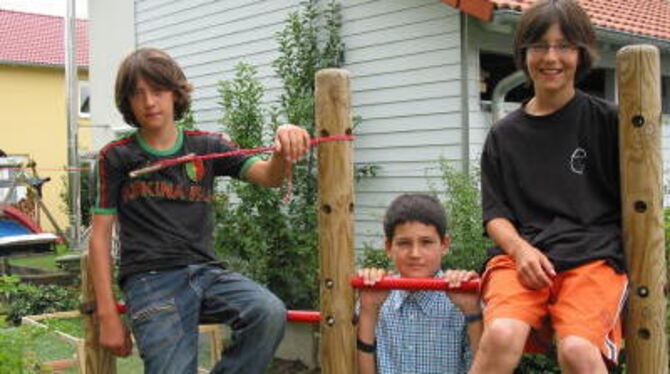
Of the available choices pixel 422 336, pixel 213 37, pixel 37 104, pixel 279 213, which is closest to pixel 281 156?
pixel 422 336

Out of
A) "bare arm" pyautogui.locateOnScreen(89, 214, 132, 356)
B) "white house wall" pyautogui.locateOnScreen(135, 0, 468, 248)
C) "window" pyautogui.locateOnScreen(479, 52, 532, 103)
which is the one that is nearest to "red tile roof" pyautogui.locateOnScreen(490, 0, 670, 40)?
"window" pyautogui.locateOnScreen(479, 52, 532, 103)

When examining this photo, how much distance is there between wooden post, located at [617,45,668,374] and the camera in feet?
8.02

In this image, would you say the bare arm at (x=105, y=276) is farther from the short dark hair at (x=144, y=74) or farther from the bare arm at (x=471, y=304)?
the bare arm at (x=471, y=304)

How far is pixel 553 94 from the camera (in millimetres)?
2541

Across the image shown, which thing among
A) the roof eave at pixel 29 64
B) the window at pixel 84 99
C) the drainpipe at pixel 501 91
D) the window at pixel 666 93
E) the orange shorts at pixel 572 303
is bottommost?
the orange shorts at pixel 572 303

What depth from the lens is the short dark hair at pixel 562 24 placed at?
8.11ft

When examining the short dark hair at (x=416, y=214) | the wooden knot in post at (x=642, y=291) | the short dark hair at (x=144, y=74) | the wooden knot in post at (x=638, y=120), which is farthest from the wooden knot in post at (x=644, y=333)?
the short dark hair at (x=144, y=74)

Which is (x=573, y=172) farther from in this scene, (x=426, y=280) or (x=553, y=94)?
(x=426, y=280)

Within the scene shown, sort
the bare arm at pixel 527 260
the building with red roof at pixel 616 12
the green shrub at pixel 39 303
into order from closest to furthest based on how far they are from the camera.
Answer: the bare arm at pixel 527 260 < the building with red roof at pixel 616 12 < the green shrub at pixel 39 303

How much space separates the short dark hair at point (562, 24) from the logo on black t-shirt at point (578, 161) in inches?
11.3

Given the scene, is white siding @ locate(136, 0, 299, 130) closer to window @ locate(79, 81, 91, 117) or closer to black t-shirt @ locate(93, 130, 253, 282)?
black t-shirt @ locate(93, 130, 253, 282)

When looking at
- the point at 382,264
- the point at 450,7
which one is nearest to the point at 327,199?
the point at 382,264

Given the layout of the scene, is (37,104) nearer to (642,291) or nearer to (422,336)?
(422,336)

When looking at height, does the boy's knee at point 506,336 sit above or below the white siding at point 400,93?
below
